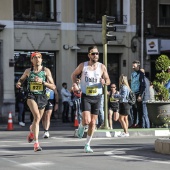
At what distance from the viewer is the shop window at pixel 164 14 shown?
1330 inches

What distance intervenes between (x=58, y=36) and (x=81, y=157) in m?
19.3

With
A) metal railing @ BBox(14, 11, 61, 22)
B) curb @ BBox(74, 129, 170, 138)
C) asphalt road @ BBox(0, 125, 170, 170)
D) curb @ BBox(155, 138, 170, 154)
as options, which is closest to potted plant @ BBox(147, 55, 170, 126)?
curb @ BBox(74, 129, 170, 138)

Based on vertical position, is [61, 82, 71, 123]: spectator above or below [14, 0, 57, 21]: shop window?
below

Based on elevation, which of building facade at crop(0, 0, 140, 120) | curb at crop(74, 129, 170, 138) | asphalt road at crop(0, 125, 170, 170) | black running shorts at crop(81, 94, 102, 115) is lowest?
curb at crop(74, 129, 170, 138)

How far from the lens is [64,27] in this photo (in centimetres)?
3100

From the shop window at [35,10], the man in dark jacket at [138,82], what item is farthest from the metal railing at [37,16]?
the man in dark jacket at [138,82]

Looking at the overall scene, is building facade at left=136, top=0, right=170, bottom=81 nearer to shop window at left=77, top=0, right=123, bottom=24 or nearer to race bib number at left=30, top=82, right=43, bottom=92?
shop window at left=77, top=0, right=123, bottom=24

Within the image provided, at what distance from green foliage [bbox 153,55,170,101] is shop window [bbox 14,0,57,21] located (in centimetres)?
1252

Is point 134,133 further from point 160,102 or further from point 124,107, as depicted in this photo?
point 160,102

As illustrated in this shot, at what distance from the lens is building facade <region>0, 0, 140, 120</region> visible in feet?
96.6

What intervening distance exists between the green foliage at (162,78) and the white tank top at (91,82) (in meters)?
4.03

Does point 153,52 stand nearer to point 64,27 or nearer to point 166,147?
point 64,27

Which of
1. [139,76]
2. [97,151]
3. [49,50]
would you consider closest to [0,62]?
[49,50]

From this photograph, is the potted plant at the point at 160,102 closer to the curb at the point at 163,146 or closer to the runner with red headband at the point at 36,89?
the curb at the point at 163,146
